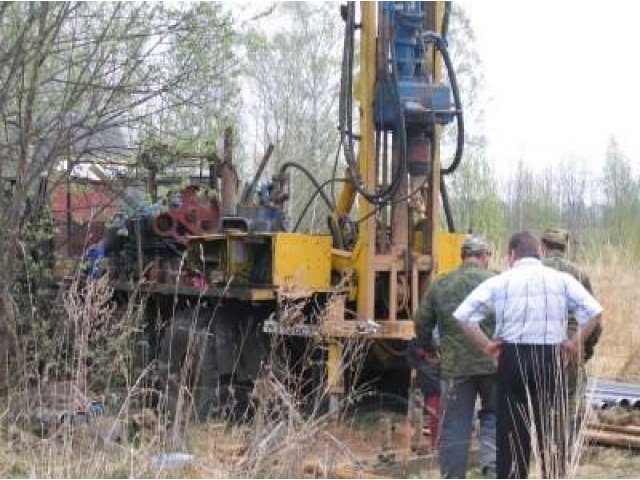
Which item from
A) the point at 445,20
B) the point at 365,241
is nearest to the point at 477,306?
the point at 365,241

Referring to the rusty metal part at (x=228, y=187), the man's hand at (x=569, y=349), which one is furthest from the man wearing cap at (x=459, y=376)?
the rusty metal part at (x=228, y=187)

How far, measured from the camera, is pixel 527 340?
5.99m

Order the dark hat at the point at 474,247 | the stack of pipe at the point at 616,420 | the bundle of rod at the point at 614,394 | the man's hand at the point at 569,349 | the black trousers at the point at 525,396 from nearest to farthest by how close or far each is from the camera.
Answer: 1. the black trousers at the point at 525,396
2. the man's hand at the point at 569,349
3. the dark hat at the point at 474,247
4. the stack of pipe at the point at 616,420
5. the bundle of rod at the point at 614,394

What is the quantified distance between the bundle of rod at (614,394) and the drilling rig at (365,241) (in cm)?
171

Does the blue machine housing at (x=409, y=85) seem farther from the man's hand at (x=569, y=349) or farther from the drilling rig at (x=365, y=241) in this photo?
the man's hand at (x=569, y=349)

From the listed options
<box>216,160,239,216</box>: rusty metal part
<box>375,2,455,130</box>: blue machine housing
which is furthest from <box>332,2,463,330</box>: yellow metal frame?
<box>216,160,239,216</box>: rusty metal part

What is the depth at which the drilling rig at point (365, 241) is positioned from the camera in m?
8.48

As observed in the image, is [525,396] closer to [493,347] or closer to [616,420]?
[493,347]

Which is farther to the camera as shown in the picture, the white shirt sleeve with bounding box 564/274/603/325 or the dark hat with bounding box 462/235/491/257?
the dark hat with bounding box 462/235/491/257

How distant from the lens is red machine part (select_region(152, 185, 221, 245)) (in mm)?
10125

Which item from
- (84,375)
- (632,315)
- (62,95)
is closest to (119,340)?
(84,375)

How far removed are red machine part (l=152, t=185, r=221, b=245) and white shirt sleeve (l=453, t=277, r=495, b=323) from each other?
439cm

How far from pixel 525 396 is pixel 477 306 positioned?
0.58 metres

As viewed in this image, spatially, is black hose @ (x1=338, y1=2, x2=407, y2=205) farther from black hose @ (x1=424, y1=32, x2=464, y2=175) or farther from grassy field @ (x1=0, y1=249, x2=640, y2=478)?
grassy field @ (x1=0, y1=249, x2=640, y2=478)
